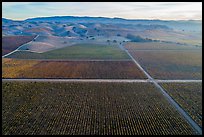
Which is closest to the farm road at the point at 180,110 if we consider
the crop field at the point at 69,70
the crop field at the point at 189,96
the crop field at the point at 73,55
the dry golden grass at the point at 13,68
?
the crop field at the point at 189,96

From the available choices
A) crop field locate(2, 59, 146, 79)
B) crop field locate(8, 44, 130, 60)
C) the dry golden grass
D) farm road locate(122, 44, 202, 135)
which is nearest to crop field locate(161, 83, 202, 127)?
farm road locate(122, 44, 202, 135)

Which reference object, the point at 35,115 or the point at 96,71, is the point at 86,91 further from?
the point at 96,71

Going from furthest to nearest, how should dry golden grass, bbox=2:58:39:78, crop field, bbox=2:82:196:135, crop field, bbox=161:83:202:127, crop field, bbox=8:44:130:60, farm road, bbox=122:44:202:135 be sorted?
crop field, bbox=8:44:130:60 < dry golden grass, bbox=2:58:39:78 < crop field, bbox=161:83:202:127 < farm road, bbox=122:44:202:135 < crop field, bbox=2:82:196:135

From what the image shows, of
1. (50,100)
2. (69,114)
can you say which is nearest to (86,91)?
(50,100)

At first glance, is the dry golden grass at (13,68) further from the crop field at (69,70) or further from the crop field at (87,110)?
the crop field at (87,110)

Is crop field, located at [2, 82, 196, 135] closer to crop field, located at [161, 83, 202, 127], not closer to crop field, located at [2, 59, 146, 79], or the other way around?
crop field, located at [161, 83, 202, 127]

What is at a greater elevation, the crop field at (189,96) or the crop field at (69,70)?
the crop field at (189,96)
